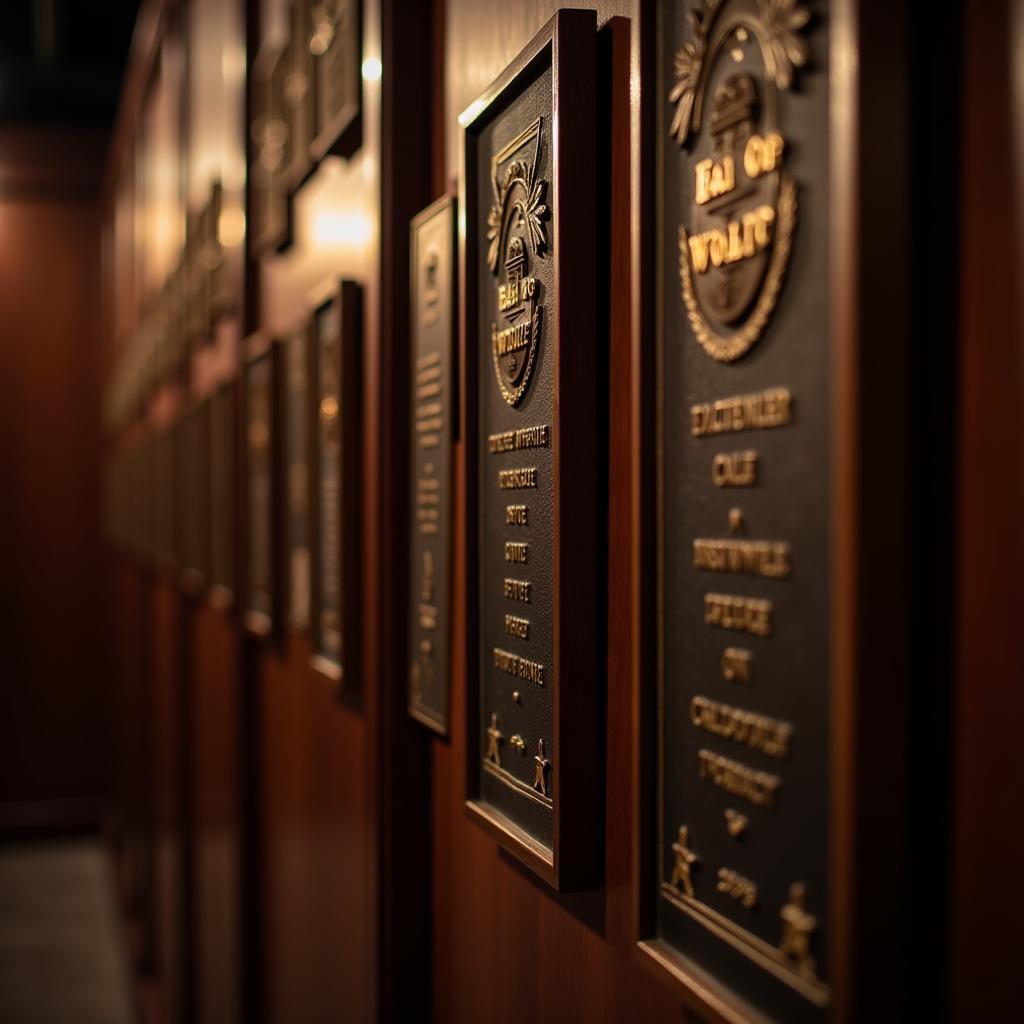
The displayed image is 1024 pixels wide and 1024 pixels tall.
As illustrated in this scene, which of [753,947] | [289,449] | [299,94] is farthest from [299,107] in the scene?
[753,947]

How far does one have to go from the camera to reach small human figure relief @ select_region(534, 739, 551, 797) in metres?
1.19

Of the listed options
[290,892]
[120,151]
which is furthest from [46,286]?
[290,892]

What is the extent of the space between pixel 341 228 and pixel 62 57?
576 cm

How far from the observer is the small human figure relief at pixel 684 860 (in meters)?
0.91

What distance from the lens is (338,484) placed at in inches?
76.9

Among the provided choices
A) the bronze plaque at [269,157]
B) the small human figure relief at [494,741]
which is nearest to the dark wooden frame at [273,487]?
the bronze plaque at [269,157]

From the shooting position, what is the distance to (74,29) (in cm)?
682

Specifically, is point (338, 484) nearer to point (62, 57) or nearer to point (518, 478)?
point (518, 478)

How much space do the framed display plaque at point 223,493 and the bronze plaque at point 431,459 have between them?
1.32 meters

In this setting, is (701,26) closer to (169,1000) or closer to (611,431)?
(611,431)

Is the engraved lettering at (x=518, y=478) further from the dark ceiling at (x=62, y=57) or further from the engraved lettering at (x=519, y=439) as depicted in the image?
the dark ceiling at (x=62, y=57)

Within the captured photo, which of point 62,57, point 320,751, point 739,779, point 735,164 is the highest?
point 62,57

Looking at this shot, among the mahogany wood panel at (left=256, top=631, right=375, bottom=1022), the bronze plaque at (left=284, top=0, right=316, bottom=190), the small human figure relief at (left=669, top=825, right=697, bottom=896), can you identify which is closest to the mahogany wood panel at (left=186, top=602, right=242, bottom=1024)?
the mahogany wood panel at (left=256, top=631, right=375, bottom=1022)

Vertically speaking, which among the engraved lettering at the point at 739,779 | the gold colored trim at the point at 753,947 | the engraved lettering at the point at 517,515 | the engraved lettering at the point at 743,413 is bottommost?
the gold colored trim at the point at 753,947
